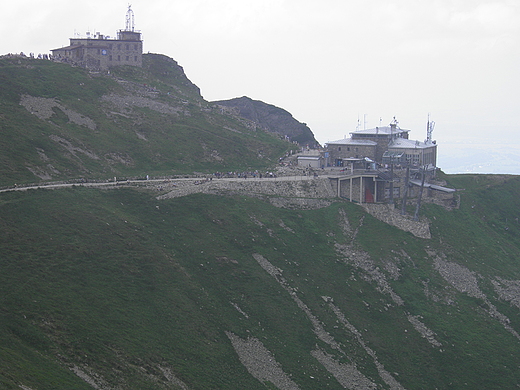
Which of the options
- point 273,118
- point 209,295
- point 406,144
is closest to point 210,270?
point 209,295

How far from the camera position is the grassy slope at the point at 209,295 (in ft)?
173

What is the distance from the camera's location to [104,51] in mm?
131125

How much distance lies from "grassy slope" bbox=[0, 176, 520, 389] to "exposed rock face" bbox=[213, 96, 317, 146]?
7094 cm

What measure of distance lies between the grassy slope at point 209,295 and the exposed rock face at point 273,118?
233 feet

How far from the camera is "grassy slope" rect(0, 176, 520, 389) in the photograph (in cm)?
5269

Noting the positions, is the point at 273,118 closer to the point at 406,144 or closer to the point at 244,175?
the point at 406,144

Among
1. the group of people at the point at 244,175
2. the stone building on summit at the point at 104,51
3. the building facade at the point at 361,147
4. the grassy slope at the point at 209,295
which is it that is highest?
the stone building on summit at the point at 104,51

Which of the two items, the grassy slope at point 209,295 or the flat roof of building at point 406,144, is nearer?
the grassy slope at point 209,295

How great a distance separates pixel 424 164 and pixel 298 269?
154 feet

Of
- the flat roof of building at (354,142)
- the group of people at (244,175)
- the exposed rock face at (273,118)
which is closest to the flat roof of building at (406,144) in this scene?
the flat roof of building at (354,142)

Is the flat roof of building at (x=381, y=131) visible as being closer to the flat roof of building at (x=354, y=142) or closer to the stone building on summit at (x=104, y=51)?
the flat roof of building at (x=354, y=142)

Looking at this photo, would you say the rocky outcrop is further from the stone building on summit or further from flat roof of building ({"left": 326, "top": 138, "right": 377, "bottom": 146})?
the stone building on summit

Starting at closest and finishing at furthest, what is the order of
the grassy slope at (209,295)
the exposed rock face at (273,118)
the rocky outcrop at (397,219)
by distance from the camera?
the grassy slope at (209,295), the rocky outcrop at (397,219), the exposed rock face at (273,118)

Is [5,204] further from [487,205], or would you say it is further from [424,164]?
[487,205]
